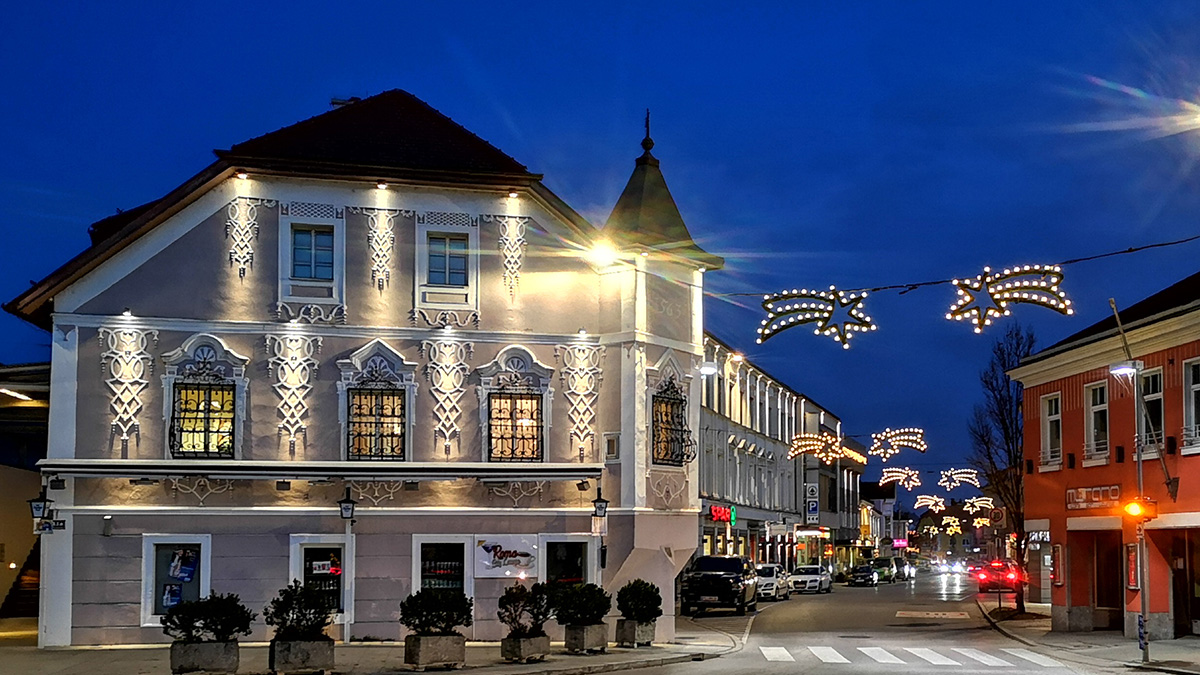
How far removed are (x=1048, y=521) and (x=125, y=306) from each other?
23.7m

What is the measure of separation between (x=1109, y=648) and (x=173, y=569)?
19.7 meters

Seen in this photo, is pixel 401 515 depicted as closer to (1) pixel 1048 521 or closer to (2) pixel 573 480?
(2) pixel 573 480

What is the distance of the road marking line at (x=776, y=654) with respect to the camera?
87.7ft

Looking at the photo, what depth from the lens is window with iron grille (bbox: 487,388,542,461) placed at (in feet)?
97.8

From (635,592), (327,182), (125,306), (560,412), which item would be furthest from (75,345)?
(635,592)

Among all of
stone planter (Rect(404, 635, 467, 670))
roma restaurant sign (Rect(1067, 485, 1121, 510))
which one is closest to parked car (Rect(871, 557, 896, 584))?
roma restaurant sign (Rect(1067, 485, 1121, 510))

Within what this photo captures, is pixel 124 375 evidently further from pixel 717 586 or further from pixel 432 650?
pixel 717 586

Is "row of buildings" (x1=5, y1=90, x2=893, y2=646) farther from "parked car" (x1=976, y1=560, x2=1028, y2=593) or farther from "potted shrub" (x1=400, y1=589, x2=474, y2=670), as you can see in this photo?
"parked car" (x1=976, y1=560, x2=1028, y2=593)

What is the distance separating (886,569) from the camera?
274ft

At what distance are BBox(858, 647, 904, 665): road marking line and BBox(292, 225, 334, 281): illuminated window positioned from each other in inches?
532

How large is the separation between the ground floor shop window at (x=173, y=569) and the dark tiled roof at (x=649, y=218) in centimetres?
1103

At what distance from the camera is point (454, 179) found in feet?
96.5

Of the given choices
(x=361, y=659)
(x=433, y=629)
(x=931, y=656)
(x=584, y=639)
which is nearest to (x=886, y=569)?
(x=931, y=656)

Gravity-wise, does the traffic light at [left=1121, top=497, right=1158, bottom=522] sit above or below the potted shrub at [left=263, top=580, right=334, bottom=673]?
above
